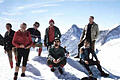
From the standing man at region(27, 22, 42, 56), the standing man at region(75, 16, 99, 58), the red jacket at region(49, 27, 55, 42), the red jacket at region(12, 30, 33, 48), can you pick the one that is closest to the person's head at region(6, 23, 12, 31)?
the standing man at region(27, 22, 42, 56)

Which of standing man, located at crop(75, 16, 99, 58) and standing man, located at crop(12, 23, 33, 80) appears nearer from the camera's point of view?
standing man, located at crop(12, 23, 33, 80)

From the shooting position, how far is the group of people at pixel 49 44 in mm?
9281

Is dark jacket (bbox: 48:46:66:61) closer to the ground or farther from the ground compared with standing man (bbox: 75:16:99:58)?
closer to the ground

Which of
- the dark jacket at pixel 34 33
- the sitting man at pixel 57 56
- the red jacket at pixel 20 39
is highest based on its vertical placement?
the red jacket at pixel 20 39

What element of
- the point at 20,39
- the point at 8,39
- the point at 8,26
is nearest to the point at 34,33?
the point at 8,39

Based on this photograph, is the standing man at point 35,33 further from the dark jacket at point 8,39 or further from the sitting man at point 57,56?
the sitting man at point 57,56

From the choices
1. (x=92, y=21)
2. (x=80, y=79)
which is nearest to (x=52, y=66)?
(x=80, y=79)

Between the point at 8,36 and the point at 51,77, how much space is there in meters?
3.37

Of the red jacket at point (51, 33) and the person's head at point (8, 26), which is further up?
the person's head at point (8, 26)

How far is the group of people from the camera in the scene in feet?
30.5

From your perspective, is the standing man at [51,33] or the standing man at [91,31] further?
the standing man at [51,33]

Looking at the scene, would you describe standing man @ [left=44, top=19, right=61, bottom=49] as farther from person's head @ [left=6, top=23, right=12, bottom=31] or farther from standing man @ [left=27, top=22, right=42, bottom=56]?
person's head @ [left=6, top=23, right=12, bottom=31]

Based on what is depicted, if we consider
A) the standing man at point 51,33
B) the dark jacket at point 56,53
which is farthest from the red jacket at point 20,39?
the standing man at point 51,33

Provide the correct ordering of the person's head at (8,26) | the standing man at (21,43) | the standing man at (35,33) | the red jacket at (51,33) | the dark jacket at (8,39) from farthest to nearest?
the standing man at (35,33) < the red jacket at (51,33) < the dark jacket at (8,39) < the person's head at (8,26) < the standing man at (21,43)
